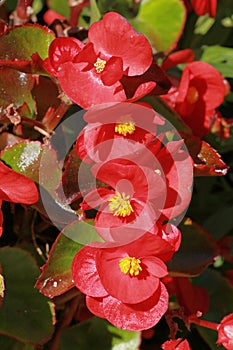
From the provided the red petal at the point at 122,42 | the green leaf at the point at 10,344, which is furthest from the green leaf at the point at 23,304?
the red petal at the point at 122,42

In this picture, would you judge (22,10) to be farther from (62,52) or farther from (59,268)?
(59,268)

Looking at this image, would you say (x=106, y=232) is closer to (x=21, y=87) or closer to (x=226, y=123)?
(x=21, y=87)

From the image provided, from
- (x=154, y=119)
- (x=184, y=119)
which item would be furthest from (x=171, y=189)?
(x=184, y=119)

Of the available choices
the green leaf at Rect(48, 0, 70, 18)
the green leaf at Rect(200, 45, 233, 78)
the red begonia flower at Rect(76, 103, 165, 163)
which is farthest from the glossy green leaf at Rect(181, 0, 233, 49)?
the red begonia flower at Rect(76, 103, 165, 163)

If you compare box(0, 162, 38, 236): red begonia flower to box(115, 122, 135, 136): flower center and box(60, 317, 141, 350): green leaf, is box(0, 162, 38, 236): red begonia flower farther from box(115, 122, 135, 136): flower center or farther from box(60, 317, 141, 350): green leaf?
box(60, 317, 141, 350): green leaf

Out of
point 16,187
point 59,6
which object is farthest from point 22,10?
point 16,187

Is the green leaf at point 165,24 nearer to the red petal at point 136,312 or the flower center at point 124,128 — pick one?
the flower center at point 124,128
